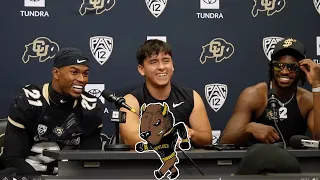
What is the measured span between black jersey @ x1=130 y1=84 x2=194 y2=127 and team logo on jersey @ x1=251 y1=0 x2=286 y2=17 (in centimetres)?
118

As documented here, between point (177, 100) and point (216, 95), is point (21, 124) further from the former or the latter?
point (216, 95)

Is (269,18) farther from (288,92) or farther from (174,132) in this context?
(174,132)

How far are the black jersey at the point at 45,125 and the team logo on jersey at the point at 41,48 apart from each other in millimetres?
898

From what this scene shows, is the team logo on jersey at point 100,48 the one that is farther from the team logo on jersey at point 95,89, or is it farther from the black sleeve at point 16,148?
the black sleeve at point 16,148

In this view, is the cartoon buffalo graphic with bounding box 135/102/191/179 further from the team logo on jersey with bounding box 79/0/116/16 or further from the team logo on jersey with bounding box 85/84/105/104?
the team logo on jersey with bounding box 79/0/116/16

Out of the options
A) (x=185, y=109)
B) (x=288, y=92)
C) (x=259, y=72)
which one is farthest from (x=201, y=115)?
(x=259, y=72)

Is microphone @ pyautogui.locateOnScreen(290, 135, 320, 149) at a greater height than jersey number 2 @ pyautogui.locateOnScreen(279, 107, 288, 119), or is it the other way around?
microphone @ pyautogui.locateOnScreen(290, 135, 320, 149)

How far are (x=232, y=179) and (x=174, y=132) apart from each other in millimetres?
621

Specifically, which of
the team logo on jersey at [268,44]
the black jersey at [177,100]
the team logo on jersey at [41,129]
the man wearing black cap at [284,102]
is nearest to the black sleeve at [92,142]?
the team logo on jersey at [41,129]

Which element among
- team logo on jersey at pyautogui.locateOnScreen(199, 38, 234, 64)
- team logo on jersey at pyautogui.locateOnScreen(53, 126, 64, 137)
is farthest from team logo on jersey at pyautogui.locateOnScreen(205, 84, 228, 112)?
team logo on jersey at pyautogui.locateOnScreen(53, 126, 64, 137)

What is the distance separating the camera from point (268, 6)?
4.57 m

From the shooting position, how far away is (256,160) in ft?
4.90

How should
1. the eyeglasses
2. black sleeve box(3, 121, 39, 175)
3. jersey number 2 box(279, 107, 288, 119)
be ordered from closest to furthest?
1. black sleeve box(3, 121, 39, 175)
2. the eyeglasses
3. jersey number 2 box(279, 107, 288, 119)

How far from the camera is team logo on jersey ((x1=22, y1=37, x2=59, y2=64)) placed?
4.36 meters
